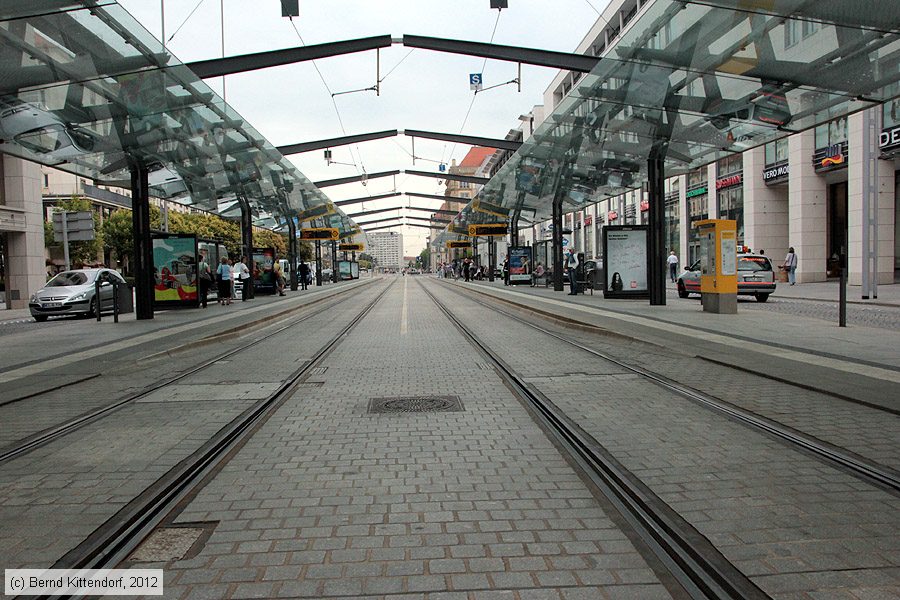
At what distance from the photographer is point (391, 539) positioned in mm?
3658

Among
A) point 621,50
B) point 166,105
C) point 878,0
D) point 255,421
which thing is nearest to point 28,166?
point 166,105

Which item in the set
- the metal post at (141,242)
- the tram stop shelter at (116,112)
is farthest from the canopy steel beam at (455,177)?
the metal post at (141,242)

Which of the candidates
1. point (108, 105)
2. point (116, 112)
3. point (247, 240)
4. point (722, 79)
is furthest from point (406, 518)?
point (247, 240)

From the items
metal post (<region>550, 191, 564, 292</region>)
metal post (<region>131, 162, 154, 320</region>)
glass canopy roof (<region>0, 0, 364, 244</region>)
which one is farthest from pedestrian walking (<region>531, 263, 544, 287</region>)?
metal post (<region>131, 162, 154, 320</region>)

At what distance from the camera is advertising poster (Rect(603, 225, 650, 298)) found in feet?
79.7

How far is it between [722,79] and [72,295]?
67.2 ft

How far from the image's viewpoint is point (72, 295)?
22766mm

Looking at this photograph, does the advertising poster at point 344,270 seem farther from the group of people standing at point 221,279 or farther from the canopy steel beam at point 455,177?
the group of people standing at point 221,279

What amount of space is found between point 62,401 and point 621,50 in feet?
42.1

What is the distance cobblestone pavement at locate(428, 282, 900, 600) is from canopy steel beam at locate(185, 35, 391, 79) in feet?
49.2

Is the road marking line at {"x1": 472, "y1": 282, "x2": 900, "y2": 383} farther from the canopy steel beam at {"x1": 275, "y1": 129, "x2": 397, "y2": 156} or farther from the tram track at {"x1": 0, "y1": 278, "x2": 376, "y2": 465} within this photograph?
the canopy steel beam at {"x1": 275, "y1": 129, "x2": 397, "y2": 156}

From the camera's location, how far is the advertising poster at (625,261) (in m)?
24.3

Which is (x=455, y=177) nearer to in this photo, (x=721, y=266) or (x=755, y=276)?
(x=755, y=276)

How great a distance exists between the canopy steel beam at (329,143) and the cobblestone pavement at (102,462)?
2505 cm
